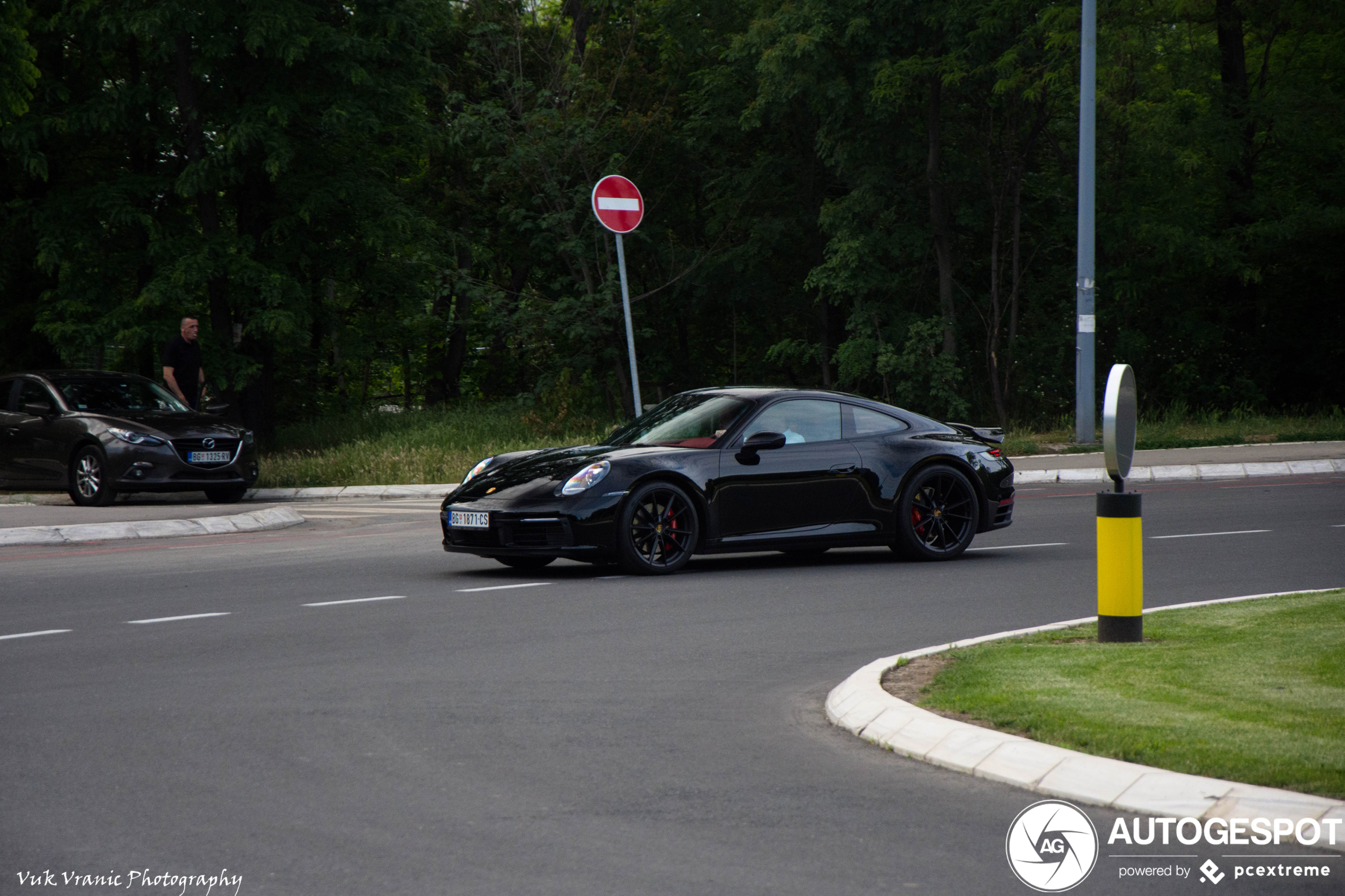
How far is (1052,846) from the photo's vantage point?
450 cm

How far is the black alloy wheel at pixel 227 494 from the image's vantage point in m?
18.5

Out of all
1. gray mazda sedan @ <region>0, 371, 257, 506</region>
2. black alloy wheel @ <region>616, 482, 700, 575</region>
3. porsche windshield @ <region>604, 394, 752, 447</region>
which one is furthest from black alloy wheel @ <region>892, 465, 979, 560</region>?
gray mazda sedan @ <region>0, 371, 257, 506</region>

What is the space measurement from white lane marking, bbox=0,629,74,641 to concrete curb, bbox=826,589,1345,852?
5040 mm

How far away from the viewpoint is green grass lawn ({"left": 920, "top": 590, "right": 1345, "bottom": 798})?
512 centimetres

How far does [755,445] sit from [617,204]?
7624mm

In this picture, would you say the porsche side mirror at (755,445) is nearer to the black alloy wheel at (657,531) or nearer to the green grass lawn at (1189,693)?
the black alloy wheel at (657,531)

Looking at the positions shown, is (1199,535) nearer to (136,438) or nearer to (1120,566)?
(1120,566)

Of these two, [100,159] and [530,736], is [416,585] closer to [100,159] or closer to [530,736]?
[530,736]

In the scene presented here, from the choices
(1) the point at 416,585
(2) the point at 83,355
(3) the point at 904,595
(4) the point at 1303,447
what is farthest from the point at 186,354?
(4) the point at 1303,447

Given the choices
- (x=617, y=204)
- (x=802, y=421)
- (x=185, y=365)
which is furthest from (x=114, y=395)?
(x=802, y=421)

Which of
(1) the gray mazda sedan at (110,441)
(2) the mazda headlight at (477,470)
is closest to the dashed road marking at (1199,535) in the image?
(2) the mazda headlight at (477,470)

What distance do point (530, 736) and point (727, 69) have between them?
30218 millimetres

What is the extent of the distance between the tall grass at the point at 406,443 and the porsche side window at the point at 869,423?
8590 mm

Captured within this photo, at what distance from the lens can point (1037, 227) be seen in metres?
33.1
